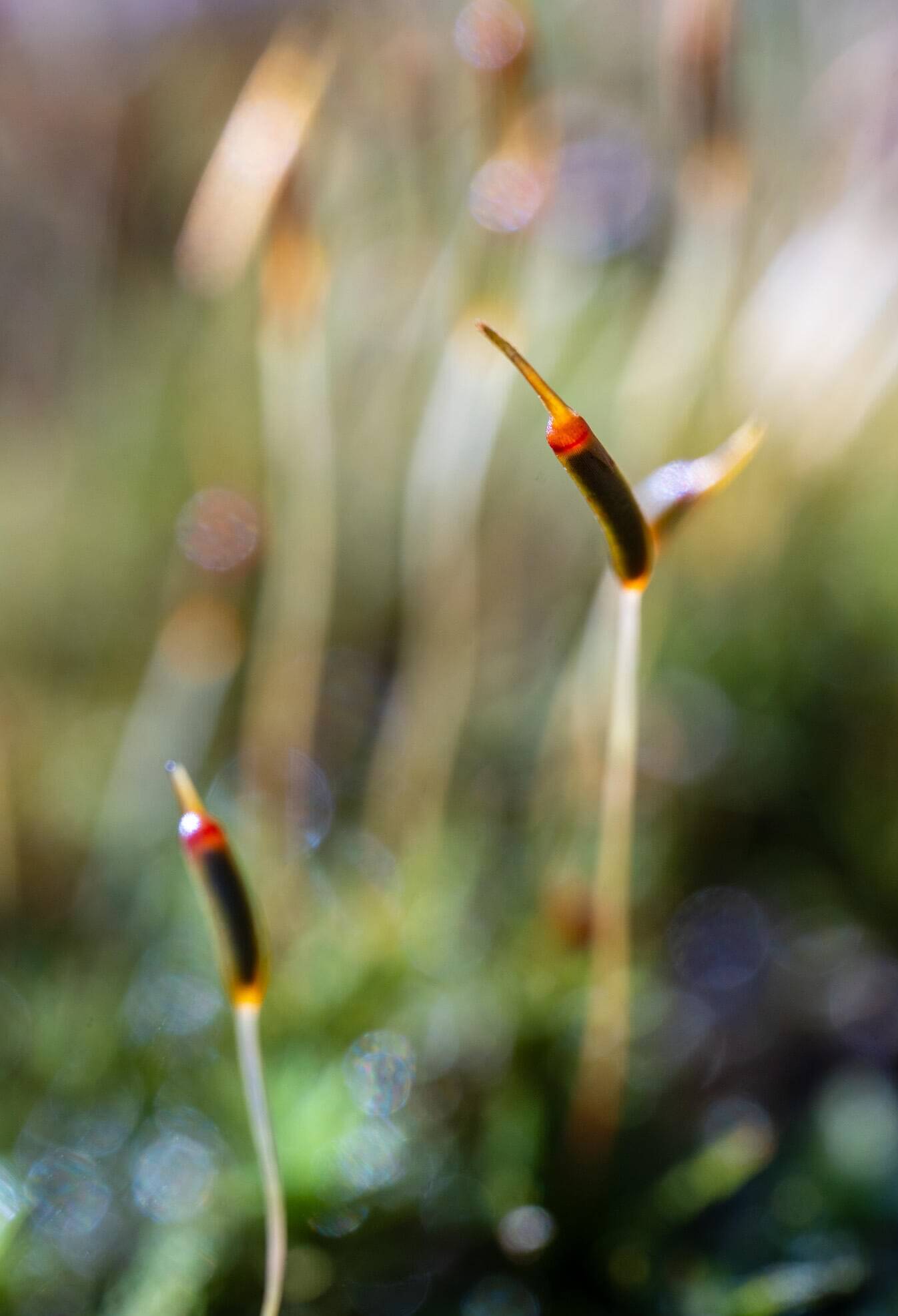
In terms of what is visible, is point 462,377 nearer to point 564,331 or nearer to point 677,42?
point 677,42

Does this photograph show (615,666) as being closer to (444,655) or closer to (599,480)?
(444,655)

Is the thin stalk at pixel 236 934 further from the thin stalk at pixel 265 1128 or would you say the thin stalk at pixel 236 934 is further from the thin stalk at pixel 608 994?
the thin stalk at pixel 608 994

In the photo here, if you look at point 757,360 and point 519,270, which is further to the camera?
point 757,360

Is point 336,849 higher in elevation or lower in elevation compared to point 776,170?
lower

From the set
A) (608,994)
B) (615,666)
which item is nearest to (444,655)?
(615,666)

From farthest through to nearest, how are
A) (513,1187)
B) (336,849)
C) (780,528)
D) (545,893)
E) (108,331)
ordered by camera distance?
1. (108,331)
2. (780,528)
3. (336,849)
4. (545,893)
5. (513,1187)

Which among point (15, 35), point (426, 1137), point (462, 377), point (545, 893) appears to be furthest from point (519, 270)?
point (15, 35)

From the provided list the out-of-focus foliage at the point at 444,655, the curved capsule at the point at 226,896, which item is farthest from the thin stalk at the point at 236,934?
the out-of-focus foliage at the point at 444,655
